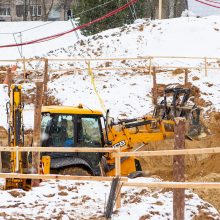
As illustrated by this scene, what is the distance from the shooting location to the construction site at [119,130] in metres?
8.82

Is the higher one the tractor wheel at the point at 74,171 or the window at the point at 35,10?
the window at the point at 35,10

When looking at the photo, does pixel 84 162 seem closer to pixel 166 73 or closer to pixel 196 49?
pixel 166 73

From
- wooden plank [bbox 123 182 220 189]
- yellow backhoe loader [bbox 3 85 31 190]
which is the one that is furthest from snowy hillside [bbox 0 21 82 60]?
wooden plank [bbox 123 182 220 189]

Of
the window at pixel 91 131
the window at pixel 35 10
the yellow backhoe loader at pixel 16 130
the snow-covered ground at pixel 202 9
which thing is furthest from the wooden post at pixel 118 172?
the window at pixel 35 10

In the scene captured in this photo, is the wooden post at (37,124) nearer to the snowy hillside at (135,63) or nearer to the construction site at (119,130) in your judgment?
the construction site at (119,130)

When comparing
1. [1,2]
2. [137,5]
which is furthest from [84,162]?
[1,2]

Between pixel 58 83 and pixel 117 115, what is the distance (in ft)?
13.3

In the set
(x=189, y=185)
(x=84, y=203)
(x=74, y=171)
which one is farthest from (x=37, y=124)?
(x=189, y=185)

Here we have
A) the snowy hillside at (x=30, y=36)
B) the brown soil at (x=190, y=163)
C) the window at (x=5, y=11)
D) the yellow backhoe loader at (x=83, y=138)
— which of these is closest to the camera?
the yellow backhoe loader at (x=83, y=138)

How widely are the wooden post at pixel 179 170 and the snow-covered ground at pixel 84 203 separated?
645 mm

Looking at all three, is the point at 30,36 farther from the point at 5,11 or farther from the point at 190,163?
the point at 190,163

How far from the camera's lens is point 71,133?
12.0 meters

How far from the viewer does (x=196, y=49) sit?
26.8m

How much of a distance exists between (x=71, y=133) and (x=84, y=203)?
2.95 meters
